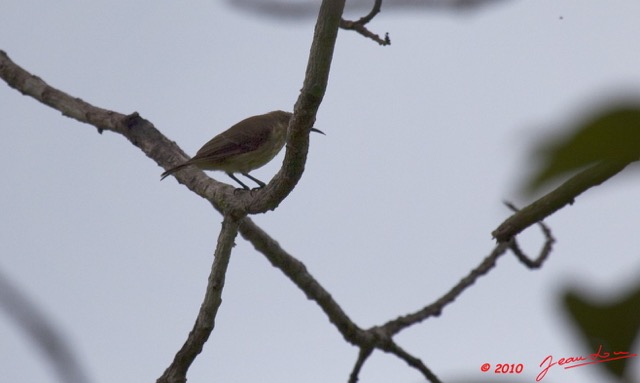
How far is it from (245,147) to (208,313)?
2869 mm

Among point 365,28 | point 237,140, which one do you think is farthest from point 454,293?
point 237,140

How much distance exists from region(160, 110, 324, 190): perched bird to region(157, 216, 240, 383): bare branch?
2132 mm

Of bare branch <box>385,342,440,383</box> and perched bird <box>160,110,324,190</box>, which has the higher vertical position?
perched bird <box>160,110,324,190</box>

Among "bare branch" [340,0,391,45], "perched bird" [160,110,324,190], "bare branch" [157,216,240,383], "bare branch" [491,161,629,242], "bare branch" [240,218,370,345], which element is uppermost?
"perched bird" [160,110,324,190]

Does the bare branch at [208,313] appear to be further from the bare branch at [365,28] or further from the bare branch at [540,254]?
the bare branch at [540,254]

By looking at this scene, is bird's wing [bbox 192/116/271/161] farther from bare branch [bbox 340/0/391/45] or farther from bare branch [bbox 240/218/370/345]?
bare branch [bbox 340/0/391/45]

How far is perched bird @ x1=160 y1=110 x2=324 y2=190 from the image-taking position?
21.0 ft

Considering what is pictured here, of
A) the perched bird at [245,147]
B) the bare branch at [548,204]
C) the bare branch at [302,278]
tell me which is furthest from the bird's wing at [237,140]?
the bare branch at [548,204]

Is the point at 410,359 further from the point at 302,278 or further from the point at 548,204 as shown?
the point at 548,204

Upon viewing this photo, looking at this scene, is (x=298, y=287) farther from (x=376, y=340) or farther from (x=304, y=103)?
(x=304, y=103)

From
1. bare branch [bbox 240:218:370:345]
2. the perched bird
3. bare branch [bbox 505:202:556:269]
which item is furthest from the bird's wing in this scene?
bare branch [bbox 505:202:556:269]

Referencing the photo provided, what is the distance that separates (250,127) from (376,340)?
251 cm

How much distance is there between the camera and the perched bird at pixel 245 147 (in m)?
6.39

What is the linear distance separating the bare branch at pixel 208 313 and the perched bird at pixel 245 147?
2.13 metres
